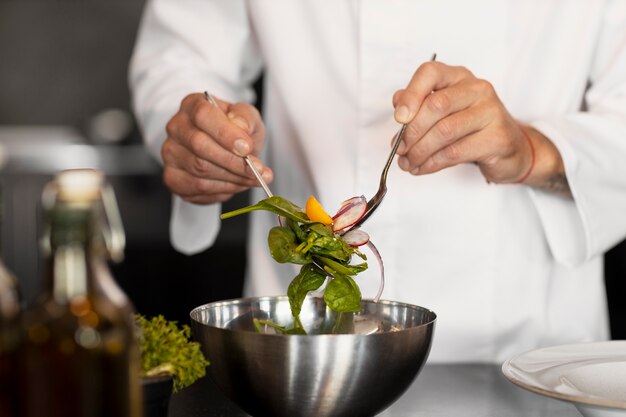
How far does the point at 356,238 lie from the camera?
92cm

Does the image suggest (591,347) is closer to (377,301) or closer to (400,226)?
(377,301)

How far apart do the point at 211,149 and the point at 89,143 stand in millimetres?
2222

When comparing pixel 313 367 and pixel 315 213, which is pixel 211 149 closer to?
pixel 315 213

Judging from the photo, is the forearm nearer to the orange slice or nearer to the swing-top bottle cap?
the orange slice

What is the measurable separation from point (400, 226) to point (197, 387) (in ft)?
1.69

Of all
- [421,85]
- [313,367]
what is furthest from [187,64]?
[313,367]

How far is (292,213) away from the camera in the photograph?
921mm

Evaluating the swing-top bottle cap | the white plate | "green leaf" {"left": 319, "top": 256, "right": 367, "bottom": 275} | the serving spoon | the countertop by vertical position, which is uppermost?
the serving spoon

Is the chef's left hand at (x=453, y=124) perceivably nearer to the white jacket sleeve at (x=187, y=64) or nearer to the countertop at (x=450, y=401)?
the countertop at (x=450, y=401)

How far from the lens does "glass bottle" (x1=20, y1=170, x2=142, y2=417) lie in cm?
56

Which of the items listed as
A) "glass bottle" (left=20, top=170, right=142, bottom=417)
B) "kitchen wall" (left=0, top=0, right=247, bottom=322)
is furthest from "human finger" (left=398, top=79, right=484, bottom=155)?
"kitchen wall" (left=0, top=0, right=247, bottom=322)

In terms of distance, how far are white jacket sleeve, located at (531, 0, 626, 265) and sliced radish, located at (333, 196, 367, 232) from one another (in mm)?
510

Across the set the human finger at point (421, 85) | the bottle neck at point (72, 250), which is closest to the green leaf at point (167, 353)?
the bottle neck at point (72, 250)

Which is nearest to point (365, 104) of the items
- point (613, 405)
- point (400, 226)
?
point (400, 226)
